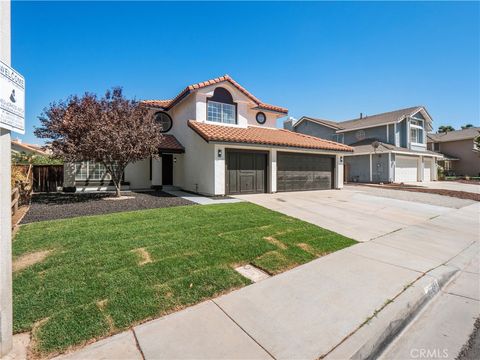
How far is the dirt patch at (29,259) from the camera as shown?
3.94 meters

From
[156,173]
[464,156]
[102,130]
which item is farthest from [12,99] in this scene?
[464,156]

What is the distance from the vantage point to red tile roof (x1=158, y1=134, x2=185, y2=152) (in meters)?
14.0

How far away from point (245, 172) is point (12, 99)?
10.8 meters

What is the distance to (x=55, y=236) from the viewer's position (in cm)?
534

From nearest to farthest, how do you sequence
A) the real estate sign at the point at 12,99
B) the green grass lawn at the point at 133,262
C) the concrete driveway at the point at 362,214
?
the real estate sign at the point at 12,99 → the green grass lawn at the point at 133,262 → the concrete driveway at the point at 362,214

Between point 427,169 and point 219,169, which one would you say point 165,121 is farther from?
point 427,169

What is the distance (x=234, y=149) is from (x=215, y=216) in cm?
579

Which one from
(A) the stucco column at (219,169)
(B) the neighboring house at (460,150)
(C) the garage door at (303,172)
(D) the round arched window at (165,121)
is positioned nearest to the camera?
(A) the stucco column at (219,169)

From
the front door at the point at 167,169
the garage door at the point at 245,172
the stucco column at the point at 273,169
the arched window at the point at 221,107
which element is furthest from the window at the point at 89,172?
the stucco column at the point at 273,169

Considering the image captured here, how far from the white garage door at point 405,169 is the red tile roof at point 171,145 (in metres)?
21.3

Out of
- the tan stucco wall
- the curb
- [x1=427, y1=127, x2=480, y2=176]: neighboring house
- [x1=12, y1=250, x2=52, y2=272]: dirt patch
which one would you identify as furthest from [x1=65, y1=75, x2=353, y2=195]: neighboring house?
the tan stucco wall

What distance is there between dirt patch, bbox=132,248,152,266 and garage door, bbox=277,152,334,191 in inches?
407

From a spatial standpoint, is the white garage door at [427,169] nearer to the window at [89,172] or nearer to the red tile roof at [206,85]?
the red tile roof at [206,85]

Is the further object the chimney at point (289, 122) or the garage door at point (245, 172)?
the chimney at point (289, 122)
